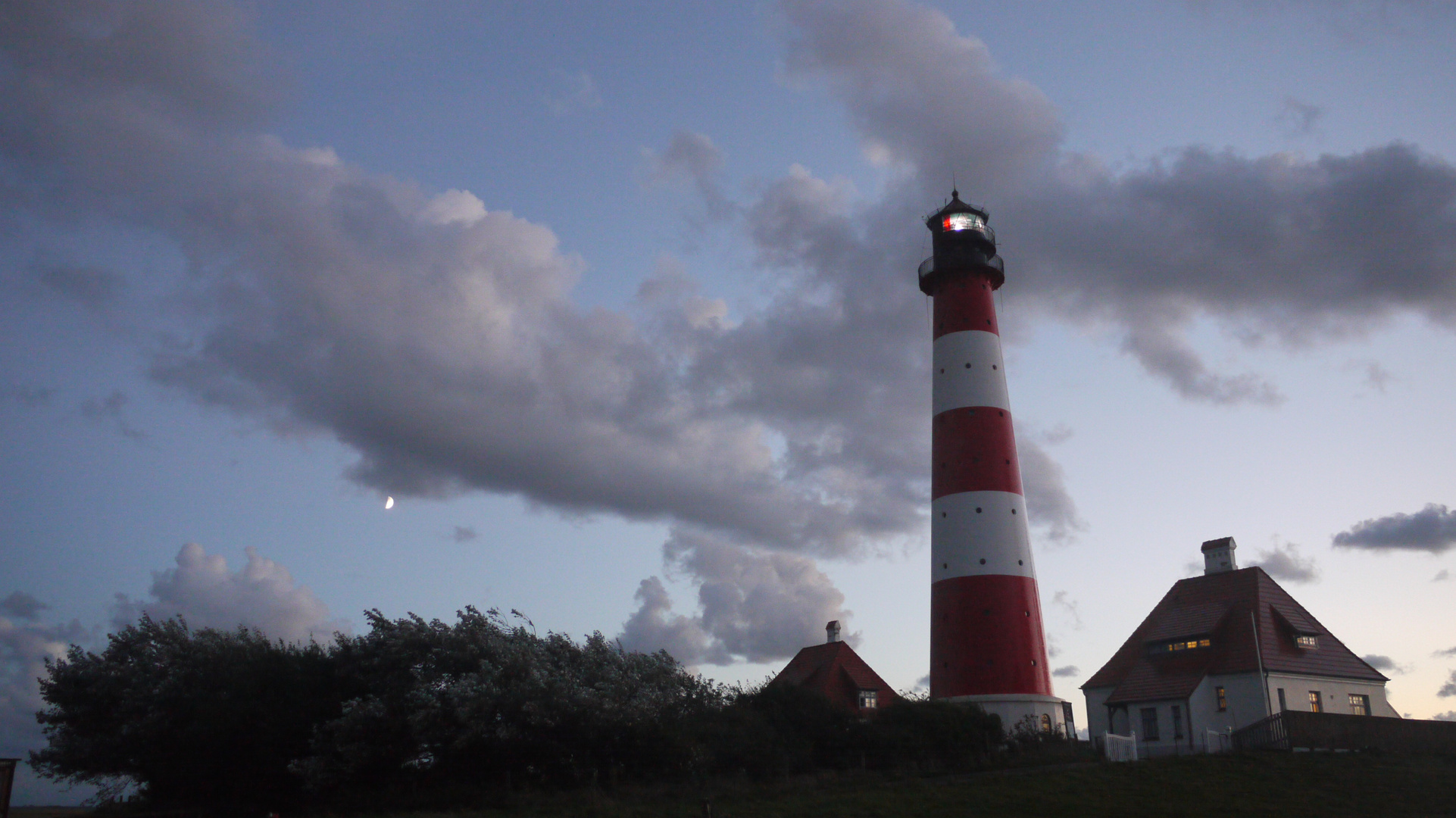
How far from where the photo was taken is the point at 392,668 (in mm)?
27812

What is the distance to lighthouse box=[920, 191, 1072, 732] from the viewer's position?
3669 centimetres

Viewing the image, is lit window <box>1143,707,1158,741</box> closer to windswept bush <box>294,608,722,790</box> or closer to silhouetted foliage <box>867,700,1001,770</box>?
silhouetted foliage <box>867,700,1001,770</box>

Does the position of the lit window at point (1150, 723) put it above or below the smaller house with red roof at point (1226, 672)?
below

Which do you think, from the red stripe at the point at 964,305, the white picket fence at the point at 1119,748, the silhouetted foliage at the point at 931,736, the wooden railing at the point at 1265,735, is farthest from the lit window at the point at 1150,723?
the red stripe at the point at 964,305

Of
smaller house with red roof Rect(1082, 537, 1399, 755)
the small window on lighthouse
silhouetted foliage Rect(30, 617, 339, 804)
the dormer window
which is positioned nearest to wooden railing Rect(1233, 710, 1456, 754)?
smaller house with red roof Rect(1082, 537, 1399, 755)

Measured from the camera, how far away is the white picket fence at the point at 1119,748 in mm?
31469

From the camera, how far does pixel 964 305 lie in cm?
4169

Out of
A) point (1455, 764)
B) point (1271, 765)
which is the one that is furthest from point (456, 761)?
point (1455, 764)

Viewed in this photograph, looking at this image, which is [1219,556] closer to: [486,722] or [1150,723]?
[1150,723]

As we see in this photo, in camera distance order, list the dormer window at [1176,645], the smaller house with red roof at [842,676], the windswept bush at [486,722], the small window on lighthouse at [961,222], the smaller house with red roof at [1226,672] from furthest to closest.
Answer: the smaller house with red roof at [842,676]
the small window on lighthouse at [961,222]
the dormer window at [1176,645]
the smaller house with red roof at [1226,672]
the windswept bush at [486,722]

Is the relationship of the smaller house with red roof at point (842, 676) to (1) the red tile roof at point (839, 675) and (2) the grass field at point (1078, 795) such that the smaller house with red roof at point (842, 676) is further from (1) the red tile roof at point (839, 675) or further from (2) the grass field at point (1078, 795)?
(2) the grass field at point (1078, 795)

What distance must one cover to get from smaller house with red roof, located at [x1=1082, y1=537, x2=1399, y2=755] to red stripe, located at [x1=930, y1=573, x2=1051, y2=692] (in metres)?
4.02

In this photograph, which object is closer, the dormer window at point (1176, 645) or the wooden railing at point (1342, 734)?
the wooden railing at point (1342, 734)

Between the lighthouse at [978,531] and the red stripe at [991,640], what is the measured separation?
0.04 metres
